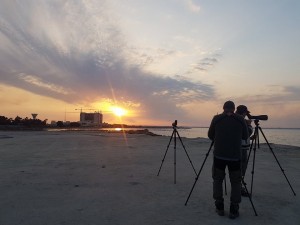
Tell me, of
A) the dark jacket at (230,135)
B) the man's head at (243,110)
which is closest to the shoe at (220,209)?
the dark jacket at (230,135)

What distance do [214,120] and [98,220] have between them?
3012mm

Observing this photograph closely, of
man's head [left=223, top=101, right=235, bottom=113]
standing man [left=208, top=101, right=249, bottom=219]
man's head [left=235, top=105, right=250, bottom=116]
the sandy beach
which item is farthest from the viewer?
man's head [left=235, top=105, right=250, bottom=116]

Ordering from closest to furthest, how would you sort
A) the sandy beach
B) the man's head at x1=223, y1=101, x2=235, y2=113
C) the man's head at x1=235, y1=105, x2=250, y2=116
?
the sandy beach → the man's head at x1=223, y1=101, x2=235, y2=113 → the man's head at x1=235, y1=105, x2=250, y2=116

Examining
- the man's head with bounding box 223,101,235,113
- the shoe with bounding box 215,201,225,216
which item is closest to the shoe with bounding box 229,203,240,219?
the shoe with bounding box 215,201,225,216

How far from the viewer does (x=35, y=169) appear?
1149 cm

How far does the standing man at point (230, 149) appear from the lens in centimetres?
630

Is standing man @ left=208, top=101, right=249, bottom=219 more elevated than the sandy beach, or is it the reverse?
standing man @ left=208, top=101, right=249, bottom=219

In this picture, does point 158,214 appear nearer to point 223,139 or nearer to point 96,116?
point 223,139

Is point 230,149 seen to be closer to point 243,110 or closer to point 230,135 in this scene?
point 230,135

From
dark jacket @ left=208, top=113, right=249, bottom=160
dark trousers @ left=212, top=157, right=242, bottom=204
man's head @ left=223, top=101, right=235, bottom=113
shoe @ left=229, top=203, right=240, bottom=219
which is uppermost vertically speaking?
man's head @ left=223, top=101, right=235, bottom=113

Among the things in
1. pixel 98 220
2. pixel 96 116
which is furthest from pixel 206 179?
pixel 96 116

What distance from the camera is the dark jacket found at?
6309 millimetres

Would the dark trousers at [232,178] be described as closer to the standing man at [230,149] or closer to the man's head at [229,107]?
the standing man at [230,149]

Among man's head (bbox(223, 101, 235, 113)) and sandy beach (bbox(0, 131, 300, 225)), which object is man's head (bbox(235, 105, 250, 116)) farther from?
sandy beach (bbox(0, 131, 300, 225))
